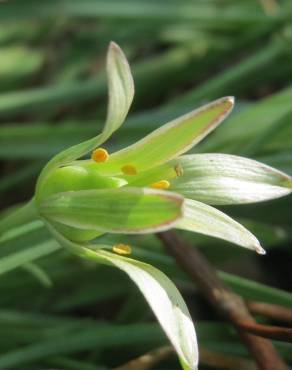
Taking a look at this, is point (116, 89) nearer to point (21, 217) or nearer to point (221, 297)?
point (21, 217)

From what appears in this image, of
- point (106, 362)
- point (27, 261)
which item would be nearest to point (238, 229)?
point (27, 261)

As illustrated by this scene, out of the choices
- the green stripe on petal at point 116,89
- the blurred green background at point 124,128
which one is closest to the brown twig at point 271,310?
the blurred green background at point 124,128

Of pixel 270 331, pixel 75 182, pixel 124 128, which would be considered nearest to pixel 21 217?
pixel 75 182

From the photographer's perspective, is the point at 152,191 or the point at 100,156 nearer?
the point at 152,191

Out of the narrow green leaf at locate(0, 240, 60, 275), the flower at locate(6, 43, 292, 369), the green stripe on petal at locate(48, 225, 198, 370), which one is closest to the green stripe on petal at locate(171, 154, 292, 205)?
the flower at locate(6, 43, 292, 369)

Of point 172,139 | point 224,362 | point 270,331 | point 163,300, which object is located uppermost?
point 172,139

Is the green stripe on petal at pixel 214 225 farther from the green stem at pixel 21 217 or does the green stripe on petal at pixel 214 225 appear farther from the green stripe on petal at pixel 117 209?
the green stem at pixel 21 217
